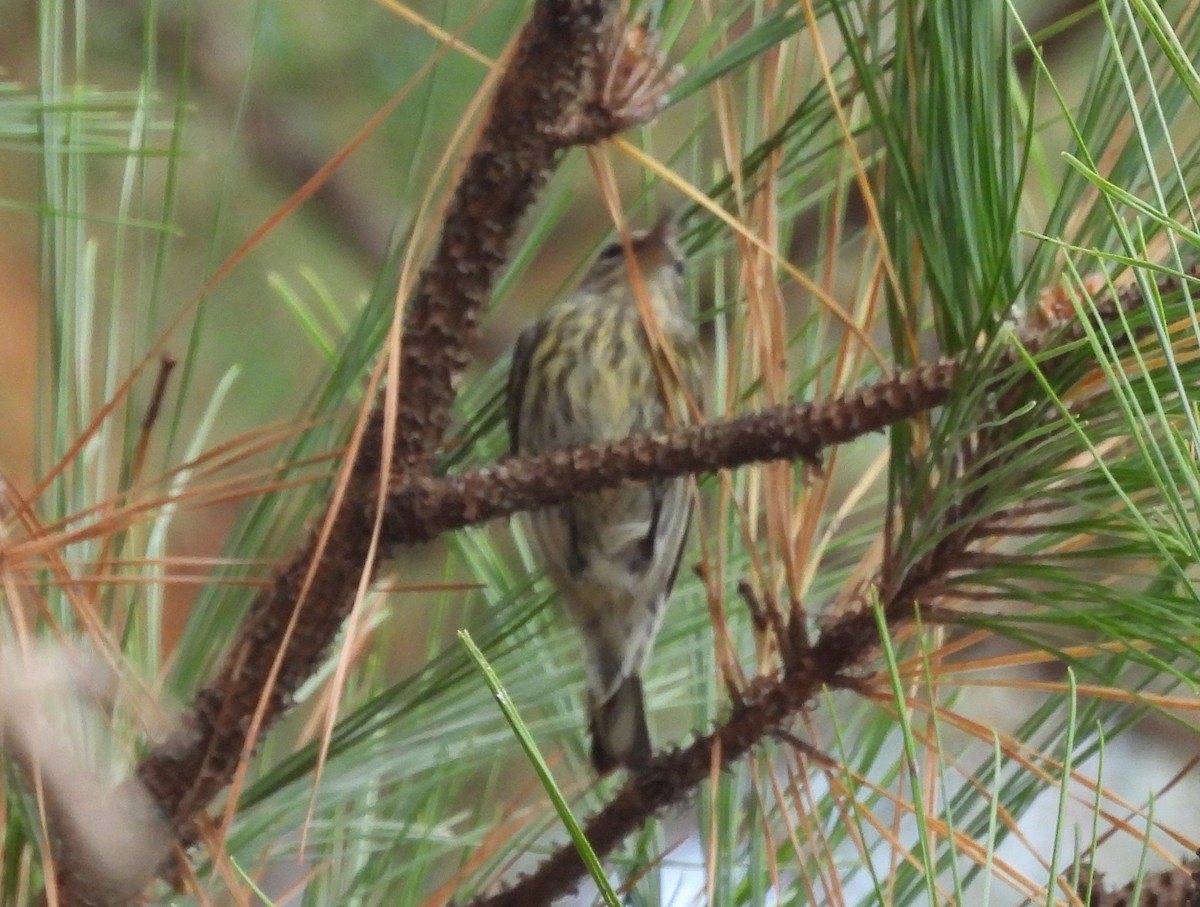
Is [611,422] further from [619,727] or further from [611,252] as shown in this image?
[619,727]

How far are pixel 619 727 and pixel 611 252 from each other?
0.44 metres

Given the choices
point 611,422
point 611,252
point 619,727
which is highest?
point 611,252

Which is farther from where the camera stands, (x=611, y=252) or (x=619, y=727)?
(x=611, y=252)

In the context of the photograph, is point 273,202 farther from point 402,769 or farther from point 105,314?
point 402,769

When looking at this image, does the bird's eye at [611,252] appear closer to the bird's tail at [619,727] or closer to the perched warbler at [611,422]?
the perched warbler at [611,422]

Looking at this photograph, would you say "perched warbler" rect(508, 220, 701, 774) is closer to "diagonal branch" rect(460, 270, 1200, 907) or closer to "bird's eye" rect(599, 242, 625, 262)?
"bird's eye" rect(599, 242, 625, 262)

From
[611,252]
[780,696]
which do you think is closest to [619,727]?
[780,696]

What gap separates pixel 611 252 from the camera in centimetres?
107

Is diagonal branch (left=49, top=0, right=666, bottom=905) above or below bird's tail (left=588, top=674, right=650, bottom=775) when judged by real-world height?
above

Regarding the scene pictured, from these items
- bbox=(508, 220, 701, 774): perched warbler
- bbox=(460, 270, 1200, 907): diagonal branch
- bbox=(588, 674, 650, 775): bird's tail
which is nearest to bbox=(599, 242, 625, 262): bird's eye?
bbox=(508, 220, 701, 774): perched warbler

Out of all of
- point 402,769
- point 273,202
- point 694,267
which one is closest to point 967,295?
point 694,267

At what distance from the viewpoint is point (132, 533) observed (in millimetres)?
659

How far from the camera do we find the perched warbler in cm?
87

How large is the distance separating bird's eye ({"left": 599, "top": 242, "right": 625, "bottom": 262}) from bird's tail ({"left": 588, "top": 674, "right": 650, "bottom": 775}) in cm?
35
